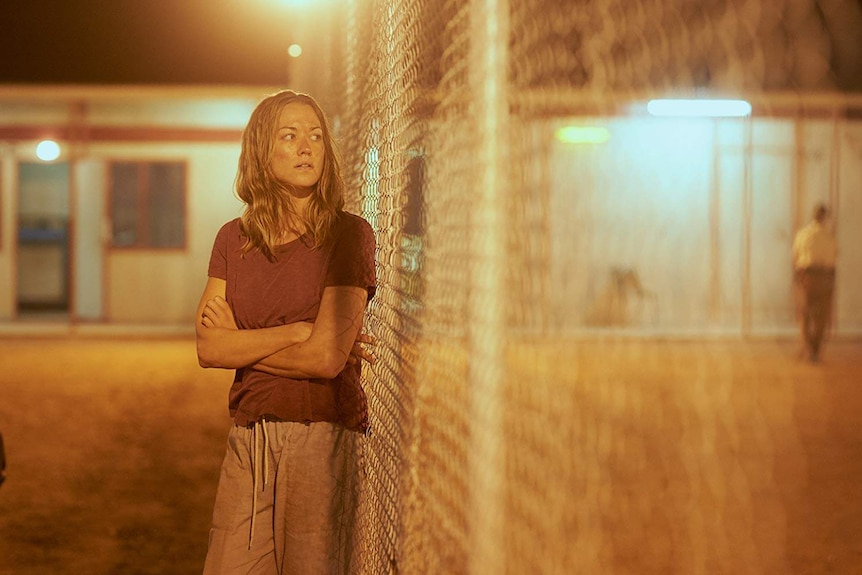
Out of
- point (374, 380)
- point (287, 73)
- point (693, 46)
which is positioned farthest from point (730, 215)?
point (693, 46)

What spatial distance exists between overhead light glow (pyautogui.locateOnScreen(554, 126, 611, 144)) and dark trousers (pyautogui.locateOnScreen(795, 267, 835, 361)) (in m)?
11.1

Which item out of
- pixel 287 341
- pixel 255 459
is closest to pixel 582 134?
pixel 287 341

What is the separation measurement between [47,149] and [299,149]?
16.4 metres

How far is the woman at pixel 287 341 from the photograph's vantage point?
2932 mm

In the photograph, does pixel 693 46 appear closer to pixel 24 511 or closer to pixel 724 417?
pixel 24 511

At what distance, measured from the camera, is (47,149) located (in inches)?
717

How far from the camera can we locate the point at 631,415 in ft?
30.2

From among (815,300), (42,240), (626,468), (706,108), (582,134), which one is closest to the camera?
(706,108)

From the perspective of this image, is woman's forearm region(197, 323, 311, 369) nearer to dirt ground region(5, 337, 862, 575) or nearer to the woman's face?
the woman's face

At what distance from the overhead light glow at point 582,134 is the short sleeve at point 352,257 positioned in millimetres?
606

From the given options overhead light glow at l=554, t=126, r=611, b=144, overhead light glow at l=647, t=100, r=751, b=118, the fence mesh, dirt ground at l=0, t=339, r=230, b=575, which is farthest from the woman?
dirt ground at l=0, t=339, r=230, b=575

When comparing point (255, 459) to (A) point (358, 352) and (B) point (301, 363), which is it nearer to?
(B) point (301, 363)

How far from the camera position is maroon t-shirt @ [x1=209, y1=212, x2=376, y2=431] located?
9.67 ft

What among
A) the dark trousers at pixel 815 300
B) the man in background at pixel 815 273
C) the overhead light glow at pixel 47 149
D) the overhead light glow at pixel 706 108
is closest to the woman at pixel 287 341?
the overhead light glow at pixel 706 108
